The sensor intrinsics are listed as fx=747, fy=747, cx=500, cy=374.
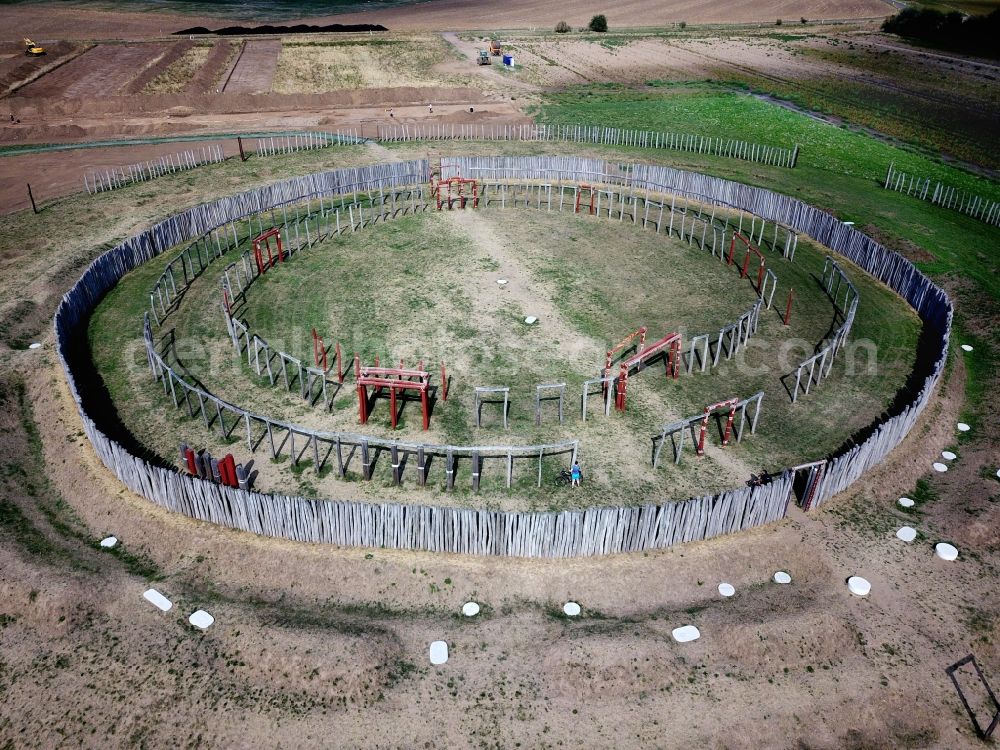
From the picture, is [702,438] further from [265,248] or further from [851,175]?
[851,175]

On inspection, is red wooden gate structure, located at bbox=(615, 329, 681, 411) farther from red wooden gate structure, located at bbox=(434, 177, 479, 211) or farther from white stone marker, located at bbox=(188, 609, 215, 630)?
red wooden gate structure, located at bbox=(434, 177, 479, 211)

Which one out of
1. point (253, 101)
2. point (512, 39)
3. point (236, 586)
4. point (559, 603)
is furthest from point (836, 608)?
point (512, 39)

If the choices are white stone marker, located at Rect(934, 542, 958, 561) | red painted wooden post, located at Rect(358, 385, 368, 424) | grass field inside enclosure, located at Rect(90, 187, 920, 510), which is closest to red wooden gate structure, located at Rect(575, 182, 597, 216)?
grass field inside enclosure, located at Rect(90, 187, 920, 510)

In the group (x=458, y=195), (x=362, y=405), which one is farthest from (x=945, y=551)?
(x=458, y=195)

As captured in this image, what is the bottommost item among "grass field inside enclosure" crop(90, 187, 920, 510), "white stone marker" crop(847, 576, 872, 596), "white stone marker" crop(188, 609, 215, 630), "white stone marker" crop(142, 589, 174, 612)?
"white stone marker" crop(188, 609, 215, 630)

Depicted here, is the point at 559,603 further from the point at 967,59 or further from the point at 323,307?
the point at 967,59

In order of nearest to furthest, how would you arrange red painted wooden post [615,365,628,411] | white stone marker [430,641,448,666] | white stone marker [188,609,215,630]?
1. white stone marker [430,641,448,666]
2. white stone marker [188,609,215,630]
3. red painted wooden post [615,365,628,411]

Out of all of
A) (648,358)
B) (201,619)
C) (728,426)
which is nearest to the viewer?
(201,619)

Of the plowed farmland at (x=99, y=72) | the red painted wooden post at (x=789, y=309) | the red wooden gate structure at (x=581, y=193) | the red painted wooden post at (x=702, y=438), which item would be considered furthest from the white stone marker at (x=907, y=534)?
the plowed farmland at (x=99, y=72)
